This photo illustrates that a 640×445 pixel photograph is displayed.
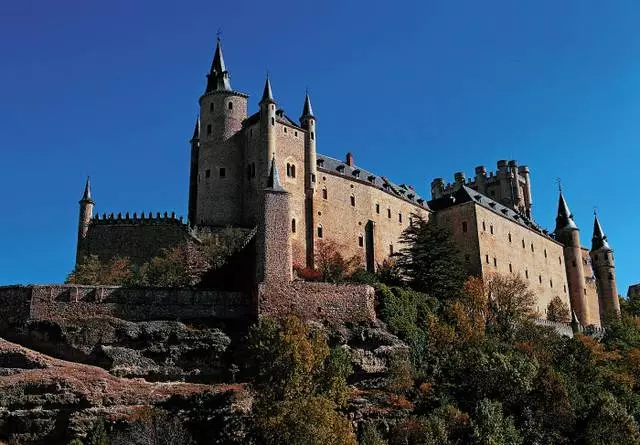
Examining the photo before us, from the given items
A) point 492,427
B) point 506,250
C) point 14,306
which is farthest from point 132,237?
point 506,250

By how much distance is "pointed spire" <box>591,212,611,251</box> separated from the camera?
92.3 metres

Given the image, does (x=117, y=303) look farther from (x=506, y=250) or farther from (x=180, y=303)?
(x=506, y=250)

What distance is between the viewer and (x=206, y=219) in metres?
56.6

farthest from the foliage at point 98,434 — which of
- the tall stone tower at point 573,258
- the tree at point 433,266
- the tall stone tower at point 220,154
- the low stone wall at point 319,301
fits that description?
the tall stone tower at point 573,258

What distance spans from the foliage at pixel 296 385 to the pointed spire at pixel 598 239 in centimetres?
6130

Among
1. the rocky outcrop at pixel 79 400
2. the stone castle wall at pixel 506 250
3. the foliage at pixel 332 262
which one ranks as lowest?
the rocky outcrop at pixel 79 400

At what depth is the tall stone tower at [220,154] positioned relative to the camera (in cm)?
5678

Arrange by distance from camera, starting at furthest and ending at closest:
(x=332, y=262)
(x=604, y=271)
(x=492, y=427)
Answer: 1. (x=604, y=271)
2. (x=332, y=262)
3. (x=492, y=427)

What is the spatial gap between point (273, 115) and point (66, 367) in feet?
85.1

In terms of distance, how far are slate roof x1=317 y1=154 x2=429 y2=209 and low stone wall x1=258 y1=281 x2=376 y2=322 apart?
1731 centimetres

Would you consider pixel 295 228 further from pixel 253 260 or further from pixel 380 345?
pixel 380 345

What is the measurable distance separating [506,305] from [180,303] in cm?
2906

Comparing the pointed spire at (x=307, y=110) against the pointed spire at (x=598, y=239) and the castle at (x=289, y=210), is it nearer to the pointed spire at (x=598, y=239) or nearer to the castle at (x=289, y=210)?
the castle at (x=289, y=210)

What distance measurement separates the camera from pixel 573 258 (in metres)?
84.8
